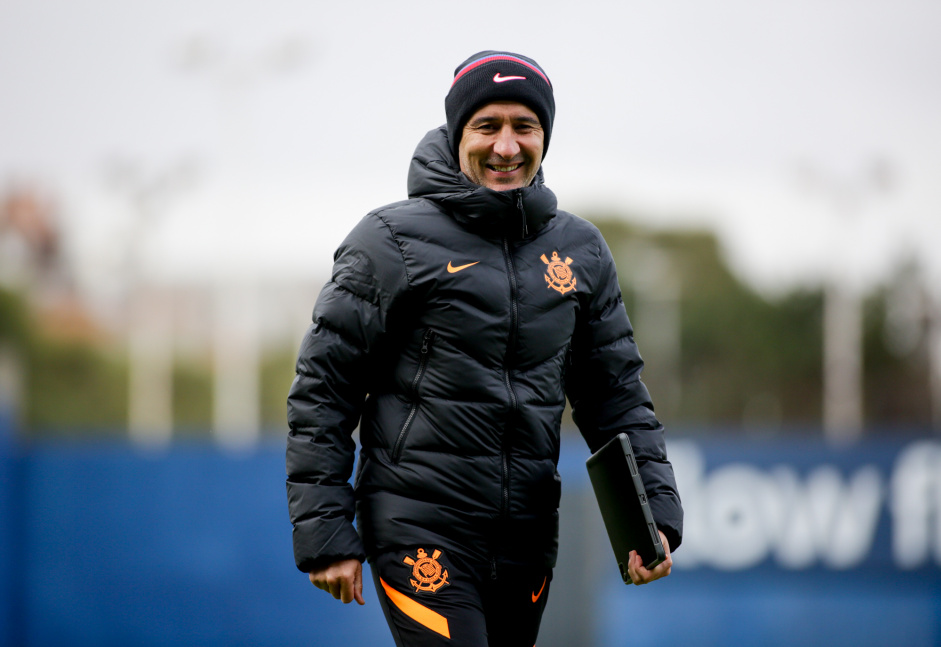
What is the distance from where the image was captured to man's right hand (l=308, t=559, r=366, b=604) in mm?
2512

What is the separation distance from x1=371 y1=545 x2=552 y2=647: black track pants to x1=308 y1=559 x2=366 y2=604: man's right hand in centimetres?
11

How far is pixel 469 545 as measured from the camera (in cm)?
259

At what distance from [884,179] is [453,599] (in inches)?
925

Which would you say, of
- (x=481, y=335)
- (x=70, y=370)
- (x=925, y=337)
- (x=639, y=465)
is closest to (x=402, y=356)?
(x=481, y=335)

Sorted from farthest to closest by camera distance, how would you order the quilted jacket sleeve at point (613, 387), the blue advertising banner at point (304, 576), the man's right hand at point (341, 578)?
the blue advertising banner at point (304, 576) < the quilted jacket sleeve at point (613, 387) < the man's right hand at point (341, 578)

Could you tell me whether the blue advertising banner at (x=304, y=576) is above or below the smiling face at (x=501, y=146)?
below

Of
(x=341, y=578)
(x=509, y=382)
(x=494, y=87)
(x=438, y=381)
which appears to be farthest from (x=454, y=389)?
(x=494, y=87)

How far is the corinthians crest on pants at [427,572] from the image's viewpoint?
8.33 feet

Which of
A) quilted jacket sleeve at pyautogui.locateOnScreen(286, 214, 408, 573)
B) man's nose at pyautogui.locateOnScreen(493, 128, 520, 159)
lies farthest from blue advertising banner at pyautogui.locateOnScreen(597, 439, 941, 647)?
man's nose at pyautogui.locateOnScreen(493, 128, 520, 159)

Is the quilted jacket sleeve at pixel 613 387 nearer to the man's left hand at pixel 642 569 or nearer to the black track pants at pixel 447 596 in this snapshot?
the man's left hand at pixel 642 569

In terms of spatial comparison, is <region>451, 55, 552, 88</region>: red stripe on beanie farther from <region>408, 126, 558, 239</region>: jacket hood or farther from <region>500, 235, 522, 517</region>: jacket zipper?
<region>500, 235, 522, 517</region>: jacket zipper

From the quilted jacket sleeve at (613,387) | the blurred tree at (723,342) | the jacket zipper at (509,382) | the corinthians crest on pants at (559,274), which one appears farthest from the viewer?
the blurred tree at (723,342)

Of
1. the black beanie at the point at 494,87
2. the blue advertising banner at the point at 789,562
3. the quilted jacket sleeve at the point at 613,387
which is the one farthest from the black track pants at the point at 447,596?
the blue advertising banner at the point at 789,562

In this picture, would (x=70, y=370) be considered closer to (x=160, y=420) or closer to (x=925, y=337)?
(x=160, y=420)
